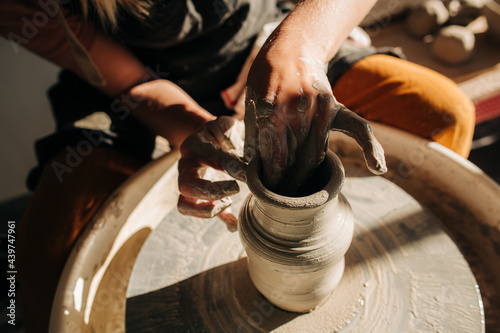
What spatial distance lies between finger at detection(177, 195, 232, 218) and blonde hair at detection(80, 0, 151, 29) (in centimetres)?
67

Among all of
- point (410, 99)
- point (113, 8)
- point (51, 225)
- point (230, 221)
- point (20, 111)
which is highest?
point (113, 8)

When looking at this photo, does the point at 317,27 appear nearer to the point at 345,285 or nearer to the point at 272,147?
the point at 272,147

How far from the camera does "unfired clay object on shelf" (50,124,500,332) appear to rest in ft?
3.16

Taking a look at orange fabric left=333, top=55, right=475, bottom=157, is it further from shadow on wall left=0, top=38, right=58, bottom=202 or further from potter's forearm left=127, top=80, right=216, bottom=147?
shadow on wall left=0, top=38, right=58, bottom=202

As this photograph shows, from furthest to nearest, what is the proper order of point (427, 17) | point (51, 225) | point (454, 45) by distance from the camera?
point (427, 17) → point (454, 45) → point (51, 225)

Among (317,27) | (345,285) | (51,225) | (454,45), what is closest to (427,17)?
(454,45)

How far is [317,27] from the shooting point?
97 centimetres

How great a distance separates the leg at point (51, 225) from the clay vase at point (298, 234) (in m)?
0.64

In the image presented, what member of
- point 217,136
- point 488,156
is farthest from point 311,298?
point 488,156

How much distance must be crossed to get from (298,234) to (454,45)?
7.44 feet

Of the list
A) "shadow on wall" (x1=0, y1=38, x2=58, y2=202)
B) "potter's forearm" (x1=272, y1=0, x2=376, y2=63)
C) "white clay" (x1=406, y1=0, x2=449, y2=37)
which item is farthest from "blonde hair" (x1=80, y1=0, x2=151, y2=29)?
"white clay" (x1=406, y1=0, x2=449, y2=37)

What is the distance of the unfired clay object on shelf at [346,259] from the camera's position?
0.96 meters

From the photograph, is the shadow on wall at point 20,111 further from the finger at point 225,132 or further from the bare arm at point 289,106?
the bare arm at point 289,106

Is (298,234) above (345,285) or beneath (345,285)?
above
